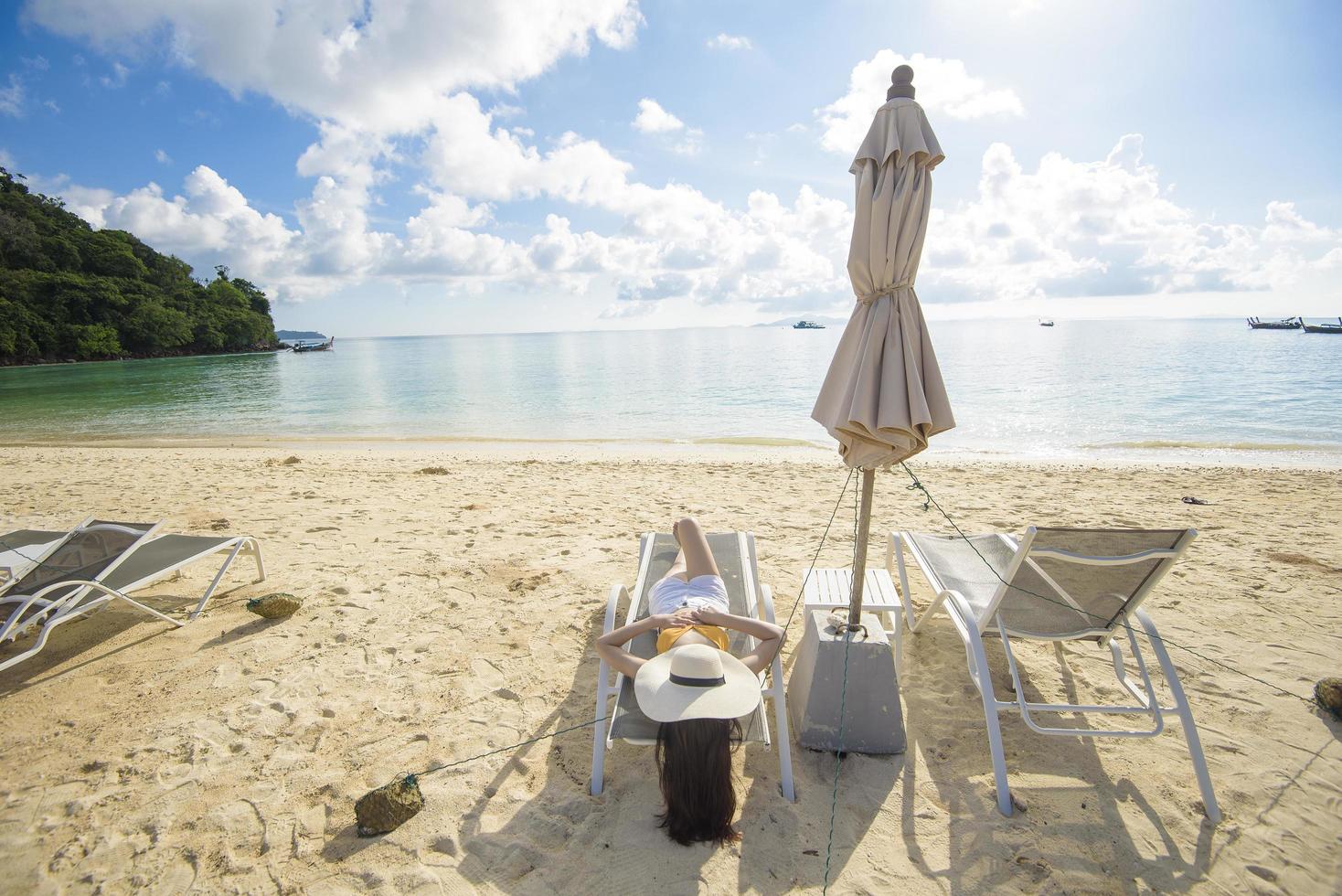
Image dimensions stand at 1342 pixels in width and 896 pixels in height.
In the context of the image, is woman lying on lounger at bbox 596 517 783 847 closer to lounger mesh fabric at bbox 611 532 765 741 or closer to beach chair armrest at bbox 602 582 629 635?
lounger mesh fabric at bbox 611 532 765 741

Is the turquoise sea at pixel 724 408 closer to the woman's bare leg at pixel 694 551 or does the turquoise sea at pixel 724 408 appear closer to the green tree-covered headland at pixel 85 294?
the woman's bare leg at pixel 694 551

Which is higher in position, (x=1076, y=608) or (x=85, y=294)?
(x=85, y=294)

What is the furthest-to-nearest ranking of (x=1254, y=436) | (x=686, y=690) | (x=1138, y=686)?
(x=1254, y=436), (x=1138, y=686), (x=686, y=690)

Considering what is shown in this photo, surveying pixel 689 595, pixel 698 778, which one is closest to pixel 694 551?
pixel 689 595

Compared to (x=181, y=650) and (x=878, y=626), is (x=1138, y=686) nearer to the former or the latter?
(x=878, y=626)

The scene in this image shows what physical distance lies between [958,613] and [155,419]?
25256 millimetres

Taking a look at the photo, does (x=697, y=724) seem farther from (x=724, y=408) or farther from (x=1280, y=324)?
(x=1280, y=324)

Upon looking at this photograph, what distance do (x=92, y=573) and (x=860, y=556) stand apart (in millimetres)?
4643

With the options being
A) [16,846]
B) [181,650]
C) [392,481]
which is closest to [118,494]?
[392,481]

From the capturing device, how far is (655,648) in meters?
3.05

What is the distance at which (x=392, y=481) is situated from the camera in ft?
27.6

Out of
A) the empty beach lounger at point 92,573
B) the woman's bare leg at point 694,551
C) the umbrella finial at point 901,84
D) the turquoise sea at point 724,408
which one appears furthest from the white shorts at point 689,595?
the turquoise sea at point 724,408

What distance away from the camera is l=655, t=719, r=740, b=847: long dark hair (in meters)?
2.18

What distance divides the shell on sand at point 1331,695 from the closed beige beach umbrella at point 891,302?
270cm
